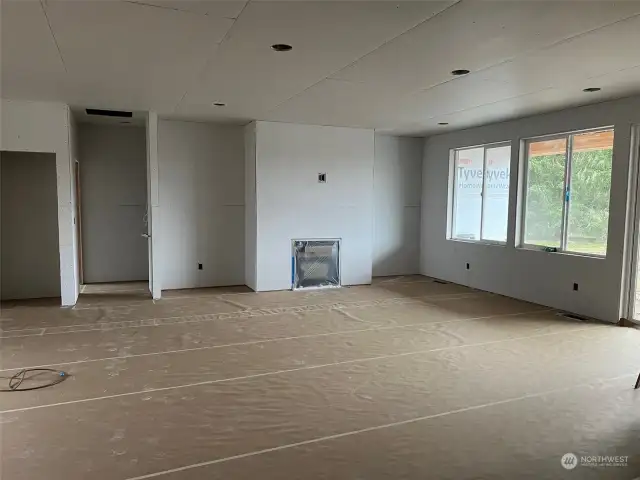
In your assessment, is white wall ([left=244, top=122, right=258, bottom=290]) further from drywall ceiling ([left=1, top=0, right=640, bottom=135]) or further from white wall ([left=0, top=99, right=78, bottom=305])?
white wall ([left=0, top=99, right=78, bottom=305])

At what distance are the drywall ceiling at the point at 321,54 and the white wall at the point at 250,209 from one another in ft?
4.02

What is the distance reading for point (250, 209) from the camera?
23.8 feet

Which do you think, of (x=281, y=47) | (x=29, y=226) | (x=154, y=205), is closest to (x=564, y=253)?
(x=281, y=47)

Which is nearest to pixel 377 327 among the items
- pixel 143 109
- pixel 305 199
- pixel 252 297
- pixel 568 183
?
pixel 252 297

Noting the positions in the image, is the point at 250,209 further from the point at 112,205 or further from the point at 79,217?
the point at 79,217

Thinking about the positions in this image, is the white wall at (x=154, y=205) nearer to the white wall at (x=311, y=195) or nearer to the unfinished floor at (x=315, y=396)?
the unfinished floor at (x=315, y=396)

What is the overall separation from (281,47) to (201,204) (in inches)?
163

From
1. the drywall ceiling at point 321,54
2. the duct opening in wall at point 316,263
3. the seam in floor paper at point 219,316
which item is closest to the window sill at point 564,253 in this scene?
the seam in floor paper at point 219,316

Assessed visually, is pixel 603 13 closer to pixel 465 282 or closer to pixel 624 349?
pixel 624 349

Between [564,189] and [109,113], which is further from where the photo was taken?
[109,113]

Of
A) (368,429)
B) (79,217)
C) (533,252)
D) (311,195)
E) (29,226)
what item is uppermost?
(311,195)

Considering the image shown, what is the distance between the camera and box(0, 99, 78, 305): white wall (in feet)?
18.4

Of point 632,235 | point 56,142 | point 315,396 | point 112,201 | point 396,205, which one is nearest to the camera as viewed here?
point 315,396

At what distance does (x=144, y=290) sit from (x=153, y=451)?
4.72 m
